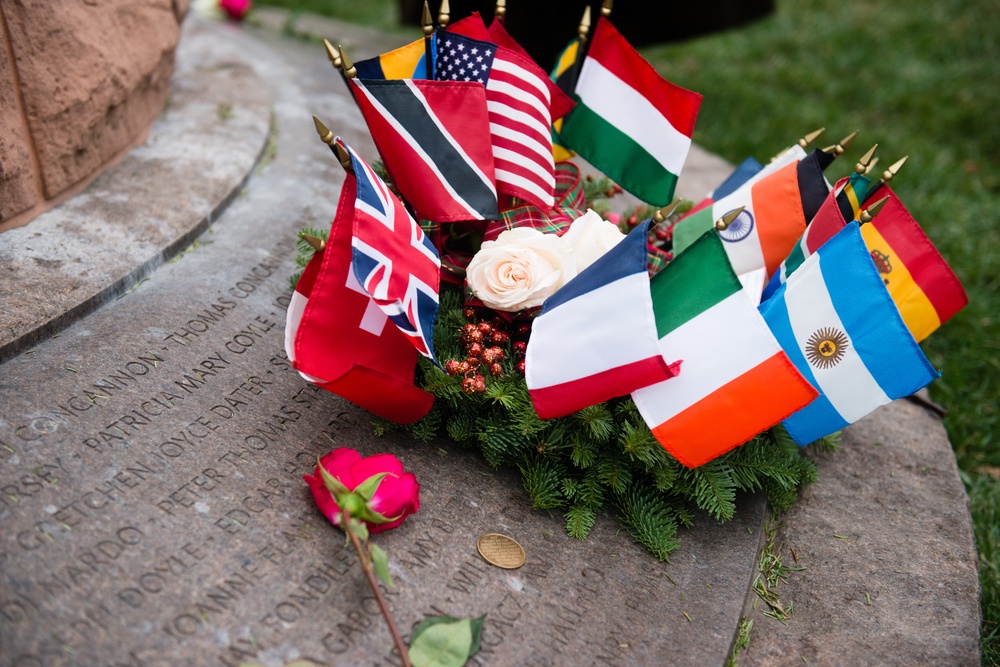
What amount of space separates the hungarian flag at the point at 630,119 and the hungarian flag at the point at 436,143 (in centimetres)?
50

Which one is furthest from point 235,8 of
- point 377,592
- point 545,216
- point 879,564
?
point 879,564

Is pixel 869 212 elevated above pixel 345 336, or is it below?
above

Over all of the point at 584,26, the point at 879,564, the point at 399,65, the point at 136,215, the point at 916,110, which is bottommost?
the point at 879,564

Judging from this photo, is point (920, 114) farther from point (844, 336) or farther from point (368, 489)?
point (368, 489)

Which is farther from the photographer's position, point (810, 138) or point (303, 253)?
point (810, 138)

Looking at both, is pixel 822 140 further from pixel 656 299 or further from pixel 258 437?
pixel 258 437

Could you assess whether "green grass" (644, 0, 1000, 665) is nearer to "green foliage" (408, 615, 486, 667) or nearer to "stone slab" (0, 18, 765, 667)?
"stone slab" (0, 18, 765, 667)

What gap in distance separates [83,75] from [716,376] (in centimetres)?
220

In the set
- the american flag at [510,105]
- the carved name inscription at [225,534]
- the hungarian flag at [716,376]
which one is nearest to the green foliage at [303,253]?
the carved name inscription at [225,534]

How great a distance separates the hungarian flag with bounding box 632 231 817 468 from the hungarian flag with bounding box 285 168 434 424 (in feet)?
1.94

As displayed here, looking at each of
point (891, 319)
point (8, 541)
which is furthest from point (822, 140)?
point (8, 541)

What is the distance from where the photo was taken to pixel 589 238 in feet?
6.72

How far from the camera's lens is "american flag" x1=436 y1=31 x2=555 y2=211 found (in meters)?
2.13

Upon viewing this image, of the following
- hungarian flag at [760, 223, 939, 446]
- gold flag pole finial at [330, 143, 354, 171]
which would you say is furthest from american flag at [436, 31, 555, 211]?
hungarian flag at [760, 223, 939, 446]
